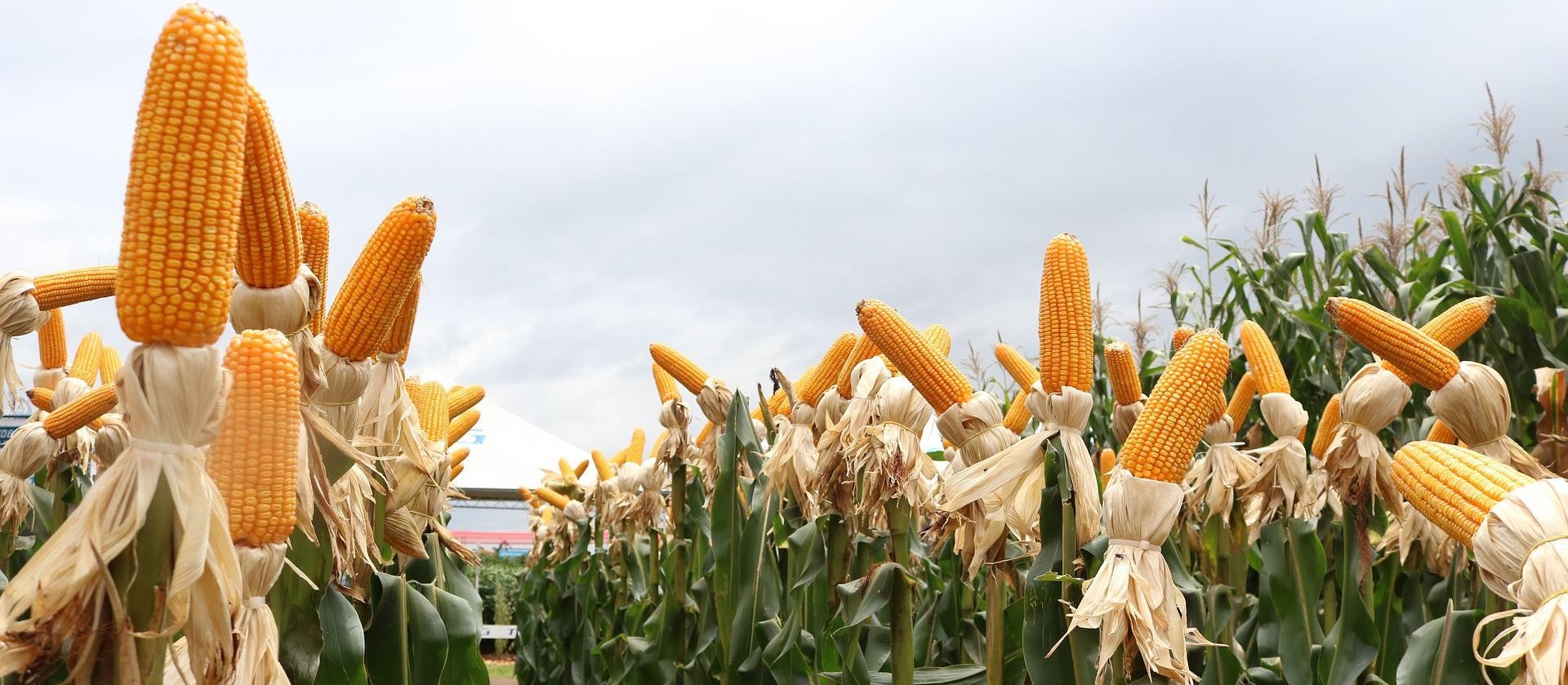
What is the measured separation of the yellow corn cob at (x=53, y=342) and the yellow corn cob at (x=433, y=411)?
2443mm

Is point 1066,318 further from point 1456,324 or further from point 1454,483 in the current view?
point 1456,324

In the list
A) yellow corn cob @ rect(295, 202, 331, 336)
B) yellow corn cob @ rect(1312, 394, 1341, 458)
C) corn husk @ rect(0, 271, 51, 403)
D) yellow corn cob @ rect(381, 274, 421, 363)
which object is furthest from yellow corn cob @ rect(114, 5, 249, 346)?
yellow corn cob @ rect(1312, 394, 1341, 458)

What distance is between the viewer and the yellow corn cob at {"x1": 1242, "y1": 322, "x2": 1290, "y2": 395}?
4.59m

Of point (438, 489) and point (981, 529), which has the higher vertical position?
point (438, 489)

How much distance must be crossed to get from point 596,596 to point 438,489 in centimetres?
730

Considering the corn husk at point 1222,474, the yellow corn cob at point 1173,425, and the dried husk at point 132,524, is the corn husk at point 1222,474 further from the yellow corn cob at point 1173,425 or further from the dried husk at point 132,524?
Answer: the dried husk at point 132,524

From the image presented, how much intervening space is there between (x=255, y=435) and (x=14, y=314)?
265 centimetres

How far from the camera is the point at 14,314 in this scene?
3461mm

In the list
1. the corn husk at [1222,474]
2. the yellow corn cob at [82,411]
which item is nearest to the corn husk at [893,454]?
the corn husk at [1222,474]

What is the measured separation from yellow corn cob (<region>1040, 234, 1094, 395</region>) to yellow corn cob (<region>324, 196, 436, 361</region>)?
186 centimetres

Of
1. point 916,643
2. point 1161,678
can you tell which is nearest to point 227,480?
point 1161,678

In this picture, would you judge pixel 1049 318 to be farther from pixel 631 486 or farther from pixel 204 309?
pixel 631 486

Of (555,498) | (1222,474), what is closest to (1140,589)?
(1222,474)

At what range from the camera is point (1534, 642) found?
1623 millimetres
